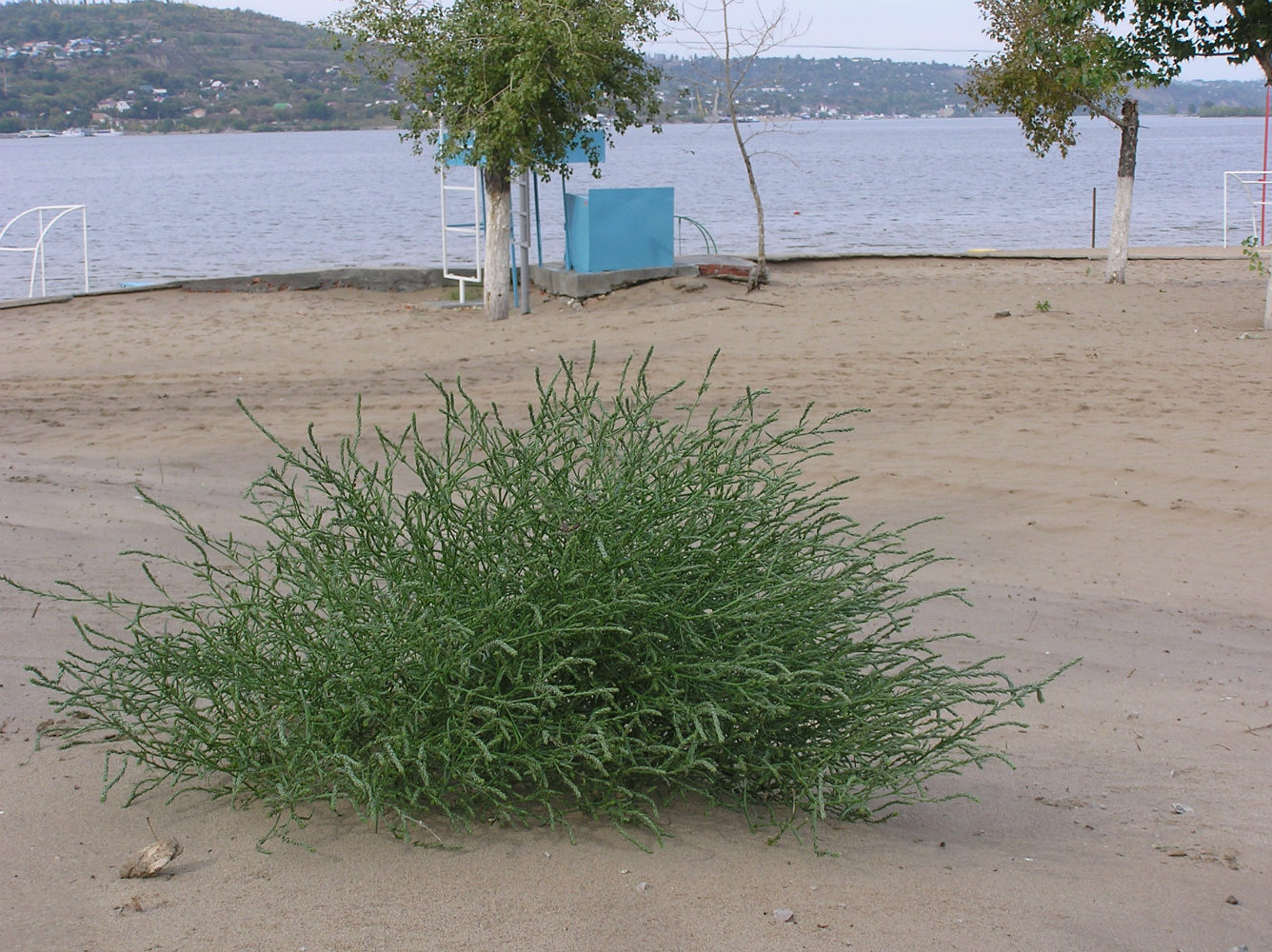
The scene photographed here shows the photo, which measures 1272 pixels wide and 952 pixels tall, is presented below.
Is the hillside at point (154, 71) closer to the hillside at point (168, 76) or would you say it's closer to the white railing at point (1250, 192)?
the hillside at point (168, 76)

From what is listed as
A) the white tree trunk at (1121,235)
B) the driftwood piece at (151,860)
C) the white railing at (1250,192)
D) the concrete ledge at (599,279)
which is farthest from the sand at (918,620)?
the white railing at (1250,192)

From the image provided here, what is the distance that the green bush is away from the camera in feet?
8.75

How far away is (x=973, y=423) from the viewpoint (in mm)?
8289

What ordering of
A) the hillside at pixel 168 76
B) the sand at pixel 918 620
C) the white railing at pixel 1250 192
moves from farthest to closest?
the hillside at pixel 168 76
the white railing at pixel 1250 192
the sand at pixel 918 620

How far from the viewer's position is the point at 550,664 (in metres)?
2.63

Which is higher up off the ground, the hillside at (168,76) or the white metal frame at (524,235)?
the hillside at (168,76)

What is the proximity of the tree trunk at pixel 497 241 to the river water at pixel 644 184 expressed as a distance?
400cm

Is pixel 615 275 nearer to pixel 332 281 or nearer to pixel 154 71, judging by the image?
pixel 332 281

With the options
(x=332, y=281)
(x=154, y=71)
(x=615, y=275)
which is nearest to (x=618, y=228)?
(x=615, y=275)

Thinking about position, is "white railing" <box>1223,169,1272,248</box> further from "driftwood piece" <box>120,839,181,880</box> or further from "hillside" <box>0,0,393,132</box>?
"hillside" <box>0,0,393,132</box>

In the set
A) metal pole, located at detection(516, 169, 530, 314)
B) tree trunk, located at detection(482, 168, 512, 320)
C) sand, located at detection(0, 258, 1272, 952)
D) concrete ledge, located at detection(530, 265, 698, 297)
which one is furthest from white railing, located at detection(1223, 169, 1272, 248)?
tree trunk, located at detection(482, 168, 512, 320)

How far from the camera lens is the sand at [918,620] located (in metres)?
2.57

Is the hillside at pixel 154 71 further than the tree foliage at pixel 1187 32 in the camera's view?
Yes

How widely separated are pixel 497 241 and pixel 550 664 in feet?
37.7
